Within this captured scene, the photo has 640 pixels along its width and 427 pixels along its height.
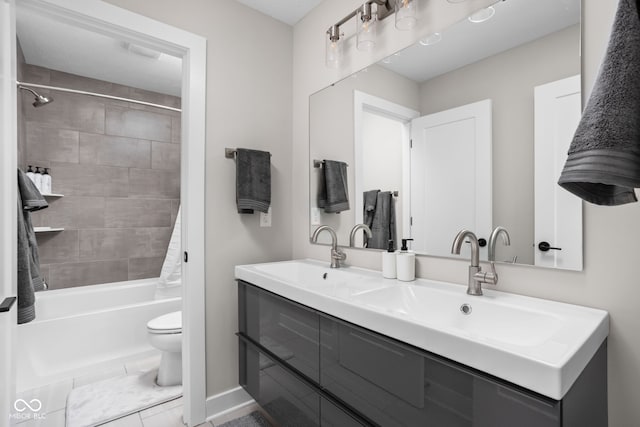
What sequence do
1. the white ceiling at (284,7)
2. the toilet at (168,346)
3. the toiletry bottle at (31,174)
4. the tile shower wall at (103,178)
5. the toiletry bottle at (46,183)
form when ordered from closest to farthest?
the white ceiling at (284,7)
the toilet at (168,346)
the toiletry bottle at (31,174)
the toiletry bottle at (46,183)
the tile shower wall at (103,178)

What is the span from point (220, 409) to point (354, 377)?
1177 mm

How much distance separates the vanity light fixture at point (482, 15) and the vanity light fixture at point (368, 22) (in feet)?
0.89

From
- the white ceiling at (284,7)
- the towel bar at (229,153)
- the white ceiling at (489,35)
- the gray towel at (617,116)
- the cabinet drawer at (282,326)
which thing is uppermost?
the white ceiling at (284,7)

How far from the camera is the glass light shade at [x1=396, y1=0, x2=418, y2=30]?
1400 mm

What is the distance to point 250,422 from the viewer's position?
175 centimetres

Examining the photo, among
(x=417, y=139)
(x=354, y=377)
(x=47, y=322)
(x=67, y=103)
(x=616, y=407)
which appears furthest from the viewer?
(x=67, y=103)

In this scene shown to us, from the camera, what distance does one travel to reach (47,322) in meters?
2.25

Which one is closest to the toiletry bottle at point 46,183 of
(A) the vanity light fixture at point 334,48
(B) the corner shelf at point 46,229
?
(B) the corner shelf at point 46,229

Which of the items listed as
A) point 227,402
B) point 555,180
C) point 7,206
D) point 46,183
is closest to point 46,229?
point 46,183

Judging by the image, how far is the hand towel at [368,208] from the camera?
1669 millimetres

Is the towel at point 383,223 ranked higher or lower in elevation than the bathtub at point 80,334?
higher

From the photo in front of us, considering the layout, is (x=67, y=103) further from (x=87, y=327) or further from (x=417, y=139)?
(x=417, y=139)

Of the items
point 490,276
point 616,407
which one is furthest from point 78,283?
point 616,407

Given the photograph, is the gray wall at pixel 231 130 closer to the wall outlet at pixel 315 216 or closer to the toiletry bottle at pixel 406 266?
the wall outlet at pixel 315 216
